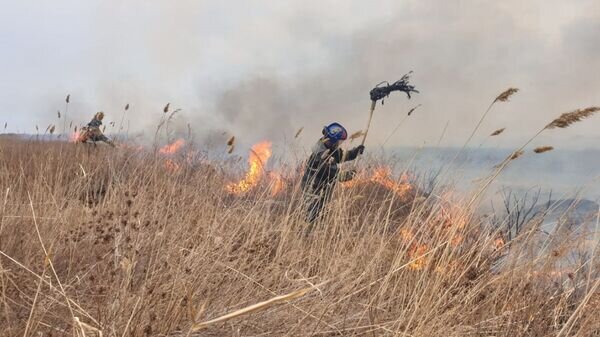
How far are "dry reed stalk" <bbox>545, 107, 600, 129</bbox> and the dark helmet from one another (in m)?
3.70

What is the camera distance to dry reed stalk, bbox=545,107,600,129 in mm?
1640

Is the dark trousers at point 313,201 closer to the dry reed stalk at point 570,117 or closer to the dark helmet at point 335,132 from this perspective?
the dark helmet at point 335,132

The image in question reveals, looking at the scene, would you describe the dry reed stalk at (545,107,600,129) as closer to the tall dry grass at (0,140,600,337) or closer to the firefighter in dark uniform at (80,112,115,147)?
the tall dry grass at (0,140,600,337)

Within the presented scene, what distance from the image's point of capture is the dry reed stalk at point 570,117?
1.64 meters

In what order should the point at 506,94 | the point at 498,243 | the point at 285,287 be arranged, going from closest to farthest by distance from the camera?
1. the point at 506,94
2. the point at 285,287
3. the point at 498,243

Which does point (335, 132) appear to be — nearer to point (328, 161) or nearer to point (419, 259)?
point (328, 161)

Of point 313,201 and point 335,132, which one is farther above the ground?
point 335,132

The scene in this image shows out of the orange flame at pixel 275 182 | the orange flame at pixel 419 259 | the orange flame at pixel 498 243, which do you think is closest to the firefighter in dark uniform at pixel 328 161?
the orange flame at pixel 275 182

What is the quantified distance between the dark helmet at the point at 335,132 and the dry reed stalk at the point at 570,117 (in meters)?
3.70

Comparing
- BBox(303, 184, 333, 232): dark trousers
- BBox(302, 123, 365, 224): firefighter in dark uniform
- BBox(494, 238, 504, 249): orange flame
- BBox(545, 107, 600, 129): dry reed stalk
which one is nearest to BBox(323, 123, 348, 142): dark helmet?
BBox(302, 123, 365, 224): firefighter in dark uniform

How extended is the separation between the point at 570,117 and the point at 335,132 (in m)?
3.81

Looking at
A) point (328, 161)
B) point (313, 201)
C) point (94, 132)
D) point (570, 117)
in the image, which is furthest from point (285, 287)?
point (94, 132)

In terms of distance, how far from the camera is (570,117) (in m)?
1.71

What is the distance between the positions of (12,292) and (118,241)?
0.59 meters
